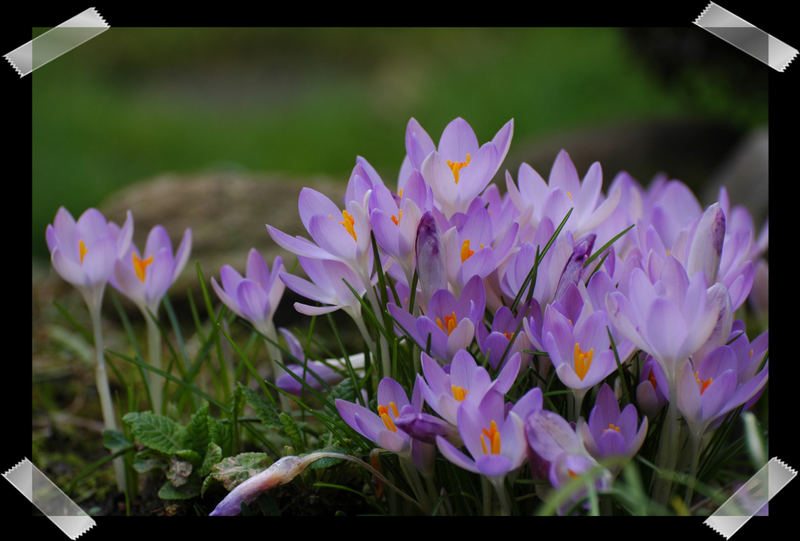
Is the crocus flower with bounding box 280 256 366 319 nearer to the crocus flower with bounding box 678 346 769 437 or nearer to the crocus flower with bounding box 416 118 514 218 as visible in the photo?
the crocus flower with bounding box 416 118 514 218

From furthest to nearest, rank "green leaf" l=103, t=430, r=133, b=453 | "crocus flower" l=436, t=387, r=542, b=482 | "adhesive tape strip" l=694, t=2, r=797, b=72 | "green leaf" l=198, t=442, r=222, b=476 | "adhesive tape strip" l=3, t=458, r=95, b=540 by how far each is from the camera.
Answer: "green leaf" l=103, t=430, r=133, b=453, "green leaf" l=198, t=442, r=222, b=476, "adhesive tape strip" l=694, t=2, r=797, b=72, "adhesive tape strip" l=3, t=458, r=95, b=540, "crocus flower" l=436, t=387, r=542, b=482

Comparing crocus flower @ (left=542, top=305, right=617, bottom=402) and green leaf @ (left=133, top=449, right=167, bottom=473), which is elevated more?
crocus flower @ (left=542, top=305, right=617, bottom=402)

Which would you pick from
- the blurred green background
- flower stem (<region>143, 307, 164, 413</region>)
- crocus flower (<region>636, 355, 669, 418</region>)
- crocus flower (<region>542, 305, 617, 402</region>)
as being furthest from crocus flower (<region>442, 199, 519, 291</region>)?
the blurred green background

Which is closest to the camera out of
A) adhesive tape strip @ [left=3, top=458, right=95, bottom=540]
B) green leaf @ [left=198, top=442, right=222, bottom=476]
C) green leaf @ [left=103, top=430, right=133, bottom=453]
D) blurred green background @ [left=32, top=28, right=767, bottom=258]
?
adhesive tape strip @ [left=3, top=458, right=95, bottom=540]

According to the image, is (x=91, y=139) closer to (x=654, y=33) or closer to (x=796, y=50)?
(x=654, y=33)

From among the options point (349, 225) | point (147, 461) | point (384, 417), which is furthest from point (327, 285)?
point (147, 461)

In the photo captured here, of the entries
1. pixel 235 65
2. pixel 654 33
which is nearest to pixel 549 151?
pixel 654 33

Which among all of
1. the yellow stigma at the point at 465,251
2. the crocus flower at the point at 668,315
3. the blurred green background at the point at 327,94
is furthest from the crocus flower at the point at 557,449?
the blurred green background at the point at 327,94
